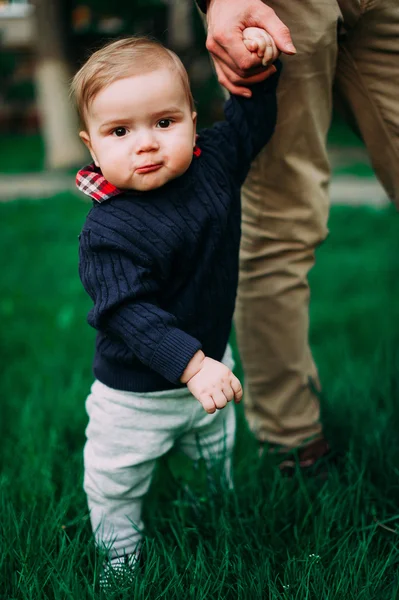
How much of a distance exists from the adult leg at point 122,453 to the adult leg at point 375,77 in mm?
840

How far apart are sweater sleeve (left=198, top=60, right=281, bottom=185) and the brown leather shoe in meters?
0.81

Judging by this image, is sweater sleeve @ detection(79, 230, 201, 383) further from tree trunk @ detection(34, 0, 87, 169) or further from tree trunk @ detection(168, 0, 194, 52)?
tree trunk @ detection(168, 0, 194, 52)

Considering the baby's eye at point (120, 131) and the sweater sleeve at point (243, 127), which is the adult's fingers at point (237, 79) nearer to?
the sweater sleeve at point (243, 127)

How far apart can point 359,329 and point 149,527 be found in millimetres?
1863

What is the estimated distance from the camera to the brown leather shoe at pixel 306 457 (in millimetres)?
2105

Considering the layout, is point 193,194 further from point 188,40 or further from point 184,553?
point 188,40

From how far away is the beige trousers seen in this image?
1.83 m

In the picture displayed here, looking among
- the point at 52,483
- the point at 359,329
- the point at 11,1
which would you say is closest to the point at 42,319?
the point at 359,329

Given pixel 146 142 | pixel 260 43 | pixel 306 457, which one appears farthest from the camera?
pixel 306 457

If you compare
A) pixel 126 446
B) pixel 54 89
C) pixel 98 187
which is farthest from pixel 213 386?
pixel 54 89

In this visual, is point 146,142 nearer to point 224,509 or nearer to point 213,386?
point 213,386

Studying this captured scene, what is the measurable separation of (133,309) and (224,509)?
662 millimetres

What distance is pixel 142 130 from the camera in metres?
1.54

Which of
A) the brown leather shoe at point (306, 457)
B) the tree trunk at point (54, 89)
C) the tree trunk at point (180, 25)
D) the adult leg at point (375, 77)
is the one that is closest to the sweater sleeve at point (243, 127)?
the adult leg at point (375, 77)
